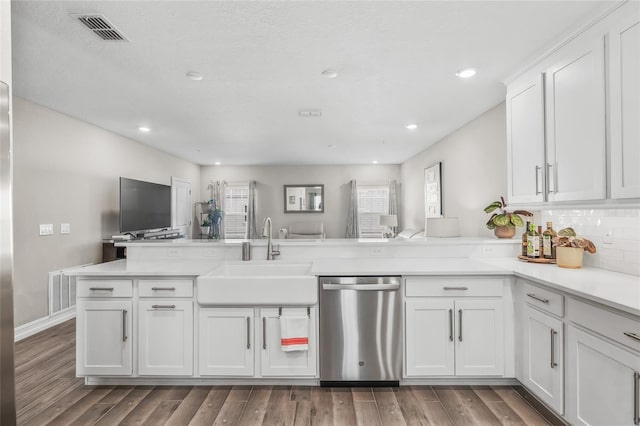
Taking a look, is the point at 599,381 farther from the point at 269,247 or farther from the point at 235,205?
the point at 235,205

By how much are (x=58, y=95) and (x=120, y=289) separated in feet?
7.29

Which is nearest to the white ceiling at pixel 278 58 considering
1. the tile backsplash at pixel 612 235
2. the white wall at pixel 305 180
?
the tile backsplash at pixel 612 235

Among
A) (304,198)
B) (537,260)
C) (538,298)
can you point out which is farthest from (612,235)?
(304,198)

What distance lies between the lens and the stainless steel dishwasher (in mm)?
2443

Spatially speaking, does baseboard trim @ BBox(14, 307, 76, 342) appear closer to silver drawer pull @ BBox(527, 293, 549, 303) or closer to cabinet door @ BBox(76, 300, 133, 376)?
cabinet door @ BBox(76, 300, 133, 376)

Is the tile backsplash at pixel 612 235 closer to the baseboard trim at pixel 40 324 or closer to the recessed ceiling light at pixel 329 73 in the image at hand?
the recessed ceiling light at pixel 329 73

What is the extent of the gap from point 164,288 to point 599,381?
2.69 m

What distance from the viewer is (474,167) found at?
415cm

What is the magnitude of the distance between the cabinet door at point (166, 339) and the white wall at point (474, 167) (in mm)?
3268

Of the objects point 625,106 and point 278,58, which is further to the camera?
point 278,58

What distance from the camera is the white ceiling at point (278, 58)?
Answer: 1927mm

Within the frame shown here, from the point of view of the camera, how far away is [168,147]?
584cm

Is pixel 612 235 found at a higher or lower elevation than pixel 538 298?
higher

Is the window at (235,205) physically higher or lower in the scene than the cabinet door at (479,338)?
higher
